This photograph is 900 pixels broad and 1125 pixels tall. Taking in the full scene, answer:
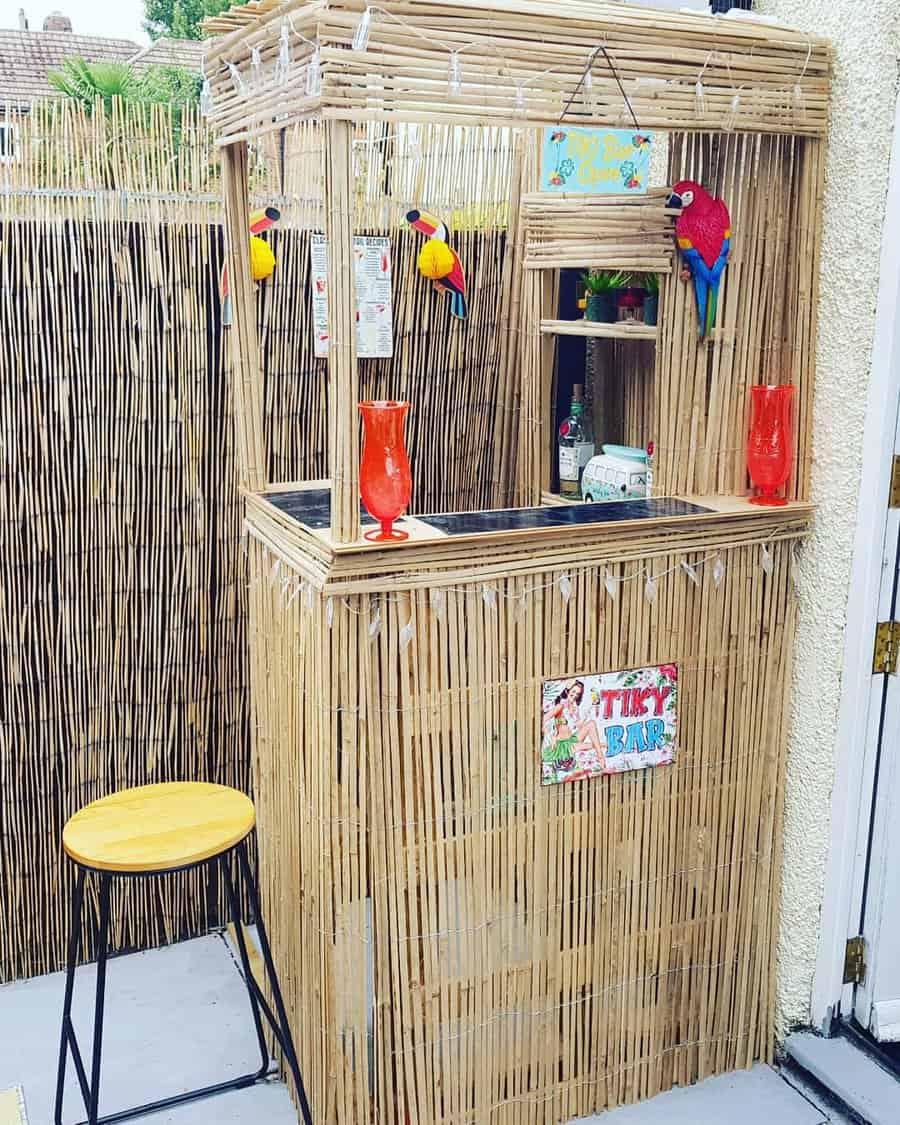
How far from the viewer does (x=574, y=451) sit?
282cm

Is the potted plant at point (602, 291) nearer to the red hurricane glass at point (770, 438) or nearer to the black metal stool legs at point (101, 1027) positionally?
the red hurricane glass at point (770, 438)

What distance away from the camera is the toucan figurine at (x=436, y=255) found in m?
3.04

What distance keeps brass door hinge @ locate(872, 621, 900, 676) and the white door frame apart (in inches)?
0.9

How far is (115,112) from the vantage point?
254 centimetres

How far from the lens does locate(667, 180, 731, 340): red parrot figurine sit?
7.30 ft

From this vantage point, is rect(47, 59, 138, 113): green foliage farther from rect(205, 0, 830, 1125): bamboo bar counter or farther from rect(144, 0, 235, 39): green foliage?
rect(205, 0, 830, 1125): bamboo bar counter

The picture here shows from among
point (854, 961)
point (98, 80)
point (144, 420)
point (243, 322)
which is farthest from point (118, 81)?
point (854, 961)

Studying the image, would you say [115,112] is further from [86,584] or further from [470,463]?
[470,463]

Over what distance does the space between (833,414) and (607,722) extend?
780 millimetres

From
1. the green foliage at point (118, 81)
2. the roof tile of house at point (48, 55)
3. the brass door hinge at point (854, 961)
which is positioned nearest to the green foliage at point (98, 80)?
the green foliage at point (118, 81)

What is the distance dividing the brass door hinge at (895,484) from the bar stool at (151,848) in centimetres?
142

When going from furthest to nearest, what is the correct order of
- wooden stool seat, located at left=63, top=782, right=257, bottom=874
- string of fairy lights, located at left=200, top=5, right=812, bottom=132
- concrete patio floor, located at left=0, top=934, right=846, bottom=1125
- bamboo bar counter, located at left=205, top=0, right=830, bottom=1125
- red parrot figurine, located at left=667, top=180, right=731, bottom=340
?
concrete patio floor, located at left=0, top=934, right=846, bottom=1125, red parrot figurine, located at left=667, top=180, right=731, bottom=340, wooden stool seat, located at left=63, top=782, right=257, bottom=874, bamboo bar counter, located at left=205, top=0, right=830, bottom=1125, string of fairy lights, located at left=200, top=5, right=812, bottom=132

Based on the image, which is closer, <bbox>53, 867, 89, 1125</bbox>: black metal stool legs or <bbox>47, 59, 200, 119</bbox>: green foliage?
<bbox>53, 867, 89, 1125</bbox>: black metal stool legs

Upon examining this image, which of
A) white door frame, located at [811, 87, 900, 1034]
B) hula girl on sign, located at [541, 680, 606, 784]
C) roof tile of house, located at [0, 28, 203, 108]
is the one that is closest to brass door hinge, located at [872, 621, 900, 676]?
white door frame, located at [811, 87, 900, 1034]
